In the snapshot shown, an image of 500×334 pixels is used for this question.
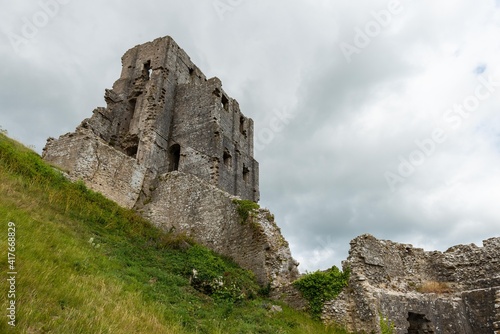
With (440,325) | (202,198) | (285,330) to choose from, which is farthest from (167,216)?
(440,325)

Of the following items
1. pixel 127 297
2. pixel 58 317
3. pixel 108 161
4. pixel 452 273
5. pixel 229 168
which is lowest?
pixel 58 317

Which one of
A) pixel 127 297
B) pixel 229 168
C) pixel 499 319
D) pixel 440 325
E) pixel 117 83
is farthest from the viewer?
pixel 117 83

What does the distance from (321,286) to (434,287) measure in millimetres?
5088

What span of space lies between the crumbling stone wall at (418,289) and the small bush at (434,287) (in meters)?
0.04

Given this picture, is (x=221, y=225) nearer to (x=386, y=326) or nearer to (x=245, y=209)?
(x=245, y=209)

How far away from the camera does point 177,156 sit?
995 inches

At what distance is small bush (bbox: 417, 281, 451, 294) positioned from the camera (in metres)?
12.8

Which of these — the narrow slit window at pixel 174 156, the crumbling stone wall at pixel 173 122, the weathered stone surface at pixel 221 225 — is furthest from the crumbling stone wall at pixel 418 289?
the narrow slit window at pixel 174 156

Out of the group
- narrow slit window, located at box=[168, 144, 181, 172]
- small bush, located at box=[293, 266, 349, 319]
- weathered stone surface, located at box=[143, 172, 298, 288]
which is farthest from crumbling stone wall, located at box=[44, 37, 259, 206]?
small bush, located at box=[293, 266, 349, 319]

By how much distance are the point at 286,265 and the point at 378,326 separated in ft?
12.9

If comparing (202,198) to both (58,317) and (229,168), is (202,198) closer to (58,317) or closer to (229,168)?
(229,168)

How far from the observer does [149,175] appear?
773 inches

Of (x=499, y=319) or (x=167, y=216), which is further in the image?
(x=167, y=216)

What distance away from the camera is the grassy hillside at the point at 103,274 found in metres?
5.20
